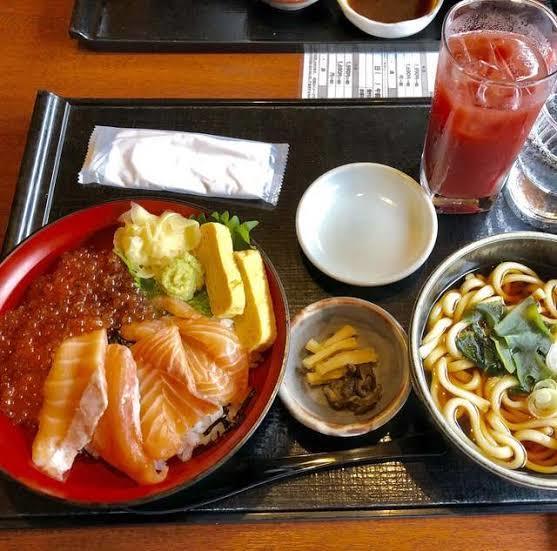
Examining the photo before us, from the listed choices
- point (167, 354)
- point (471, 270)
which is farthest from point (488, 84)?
point (167, 354)

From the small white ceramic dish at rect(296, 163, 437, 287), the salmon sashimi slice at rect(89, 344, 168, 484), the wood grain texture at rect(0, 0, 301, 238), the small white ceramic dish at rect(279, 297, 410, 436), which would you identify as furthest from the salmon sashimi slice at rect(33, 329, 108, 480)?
the wood grain texture at rect(0, 0, 301, 238)

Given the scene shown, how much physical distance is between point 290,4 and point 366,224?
2.71 ft

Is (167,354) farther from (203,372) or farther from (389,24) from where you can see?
(389,24)

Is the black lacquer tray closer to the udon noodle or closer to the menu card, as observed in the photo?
the menu card

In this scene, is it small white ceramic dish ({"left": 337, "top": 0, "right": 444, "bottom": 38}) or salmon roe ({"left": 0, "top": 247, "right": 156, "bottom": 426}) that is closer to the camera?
salmon roe ({"left": 0, "top": 247, "right": 156, "bottom": 426})

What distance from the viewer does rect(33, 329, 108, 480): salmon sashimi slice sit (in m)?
1.08

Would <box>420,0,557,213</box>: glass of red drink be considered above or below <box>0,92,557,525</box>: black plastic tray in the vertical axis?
above

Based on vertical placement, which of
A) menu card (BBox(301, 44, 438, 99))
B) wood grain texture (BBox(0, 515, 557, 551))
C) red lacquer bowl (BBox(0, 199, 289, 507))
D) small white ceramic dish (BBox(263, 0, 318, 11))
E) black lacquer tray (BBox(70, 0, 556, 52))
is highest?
small white ceramic dish (BBox(263, 0, 318, 11))

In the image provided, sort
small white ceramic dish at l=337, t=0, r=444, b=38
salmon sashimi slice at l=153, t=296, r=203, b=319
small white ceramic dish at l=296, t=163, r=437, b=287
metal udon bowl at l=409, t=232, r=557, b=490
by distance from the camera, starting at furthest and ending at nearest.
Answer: small white ceramic dish at l=337, t=0, r=444, b=38
small white ceramic dish at l=296, t=163, r=437, b=287
salmon sashimi slice at l=153, t=296, r=203, b=319
metal udon bowl at l=409, t=232, r=557, b=490

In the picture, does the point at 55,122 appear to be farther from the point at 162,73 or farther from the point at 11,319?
the point at 11,319

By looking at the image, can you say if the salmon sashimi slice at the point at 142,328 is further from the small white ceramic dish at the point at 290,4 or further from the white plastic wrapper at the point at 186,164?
the small white ceramic dish at the point at 290,4

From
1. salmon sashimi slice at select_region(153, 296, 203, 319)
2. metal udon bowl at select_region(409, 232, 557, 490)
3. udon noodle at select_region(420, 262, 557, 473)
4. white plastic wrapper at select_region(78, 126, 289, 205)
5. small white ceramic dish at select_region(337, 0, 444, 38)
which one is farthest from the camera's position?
small white ceramic dish at select_region(337, 0, 444, 38)

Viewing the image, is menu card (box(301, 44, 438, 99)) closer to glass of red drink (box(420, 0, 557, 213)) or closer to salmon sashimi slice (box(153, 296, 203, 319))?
glass of red drink (box(420, 0, 557, 213))

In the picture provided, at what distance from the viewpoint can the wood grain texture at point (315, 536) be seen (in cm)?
118
